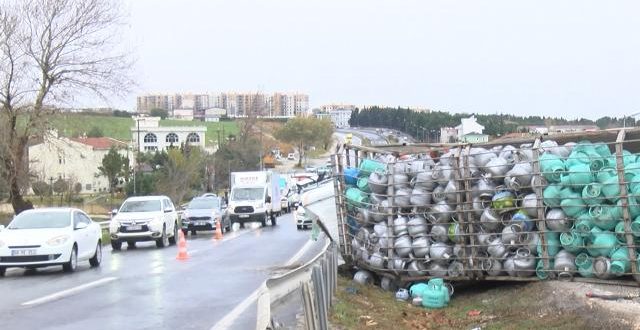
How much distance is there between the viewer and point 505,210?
12.2m

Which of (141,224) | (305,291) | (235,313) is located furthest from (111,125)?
(305,291)

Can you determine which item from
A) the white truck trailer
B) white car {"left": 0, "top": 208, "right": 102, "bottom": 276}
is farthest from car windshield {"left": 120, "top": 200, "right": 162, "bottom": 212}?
the white truck trailer

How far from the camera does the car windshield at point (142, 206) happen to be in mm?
27469

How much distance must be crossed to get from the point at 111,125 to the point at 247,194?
111 metres

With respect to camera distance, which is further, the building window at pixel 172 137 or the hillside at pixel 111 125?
the building window at pixel 172 137

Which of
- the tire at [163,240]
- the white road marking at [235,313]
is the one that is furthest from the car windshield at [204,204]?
the white road marking at [235,313]

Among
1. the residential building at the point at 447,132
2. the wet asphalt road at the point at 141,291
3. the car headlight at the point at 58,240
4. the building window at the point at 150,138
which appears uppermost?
the building window at the point at 150,138

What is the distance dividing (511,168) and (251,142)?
99.8 m

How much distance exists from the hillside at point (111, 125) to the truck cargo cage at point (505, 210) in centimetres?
2794

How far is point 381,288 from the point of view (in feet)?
47.0

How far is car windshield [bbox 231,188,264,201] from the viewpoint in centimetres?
4306

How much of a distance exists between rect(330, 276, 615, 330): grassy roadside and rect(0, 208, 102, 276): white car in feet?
23.9

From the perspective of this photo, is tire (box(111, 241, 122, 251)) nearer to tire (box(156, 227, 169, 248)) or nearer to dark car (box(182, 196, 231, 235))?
tire (box(156, 227, 169, 248))

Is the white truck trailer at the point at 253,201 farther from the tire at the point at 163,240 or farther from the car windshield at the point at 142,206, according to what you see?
the tire at the point at 163,240
